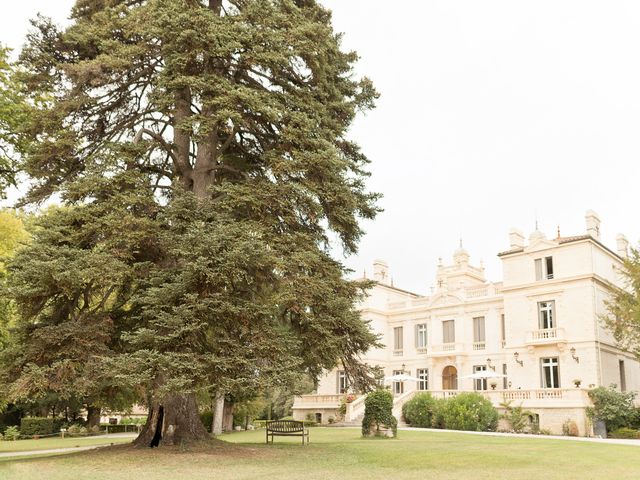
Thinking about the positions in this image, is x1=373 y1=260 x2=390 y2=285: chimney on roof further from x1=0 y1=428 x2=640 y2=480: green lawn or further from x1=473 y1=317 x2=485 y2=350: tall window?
x1=0 y1=428 x2=640 y2=480: green lawn

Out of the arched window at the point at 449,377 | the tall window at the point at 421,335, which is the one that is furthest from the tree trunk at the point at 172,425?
the tall window at the point at 421,335

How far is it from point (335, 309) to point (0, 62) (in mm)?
11829

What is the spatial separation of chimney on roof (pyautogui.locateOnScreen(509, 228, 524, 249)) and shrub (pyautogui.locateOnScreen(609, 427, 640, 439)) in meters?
13.1

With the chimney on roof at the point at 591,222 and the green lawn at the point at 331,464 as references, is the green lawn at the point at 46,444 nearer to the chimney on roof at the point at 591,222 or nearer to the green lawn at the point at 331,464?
the green lawn at the point at 331,464

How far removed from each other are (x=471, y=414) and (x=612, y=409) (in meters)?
6.39

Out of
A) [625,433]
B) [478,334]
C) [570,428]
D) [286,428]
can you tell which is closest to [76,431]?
[286,428]

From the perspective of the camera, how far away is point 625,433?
1036 inches

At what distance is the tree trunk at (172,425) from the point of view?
14922mm

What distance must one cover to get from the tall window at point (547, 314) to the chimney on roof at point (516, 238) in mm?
4367

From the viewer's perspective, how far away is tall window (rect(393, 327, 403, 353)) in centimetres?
4350

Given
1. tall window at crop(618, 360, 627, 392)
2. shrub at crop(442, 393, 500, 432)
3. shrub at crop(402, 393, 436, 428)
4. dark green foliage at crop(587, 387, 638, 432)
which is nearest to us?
dark green foliage at crop(587, 387, 638, 432)

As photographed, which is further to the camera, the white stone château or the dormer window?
the dormer window

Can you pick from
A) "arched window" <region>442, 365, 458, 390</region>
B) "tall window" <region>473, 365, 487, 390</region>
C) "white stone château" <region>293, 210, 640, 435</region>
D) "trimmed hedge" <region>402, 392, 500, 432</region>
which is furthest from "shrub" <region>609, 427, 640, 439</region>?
"arched window" <region>442, 365, 458, 390</region>

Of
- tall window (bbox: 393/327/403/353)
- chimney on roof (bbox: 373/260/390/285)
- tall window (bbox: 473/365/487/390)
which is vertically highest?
chimney on roof (bbox: 373/260/390/285)
